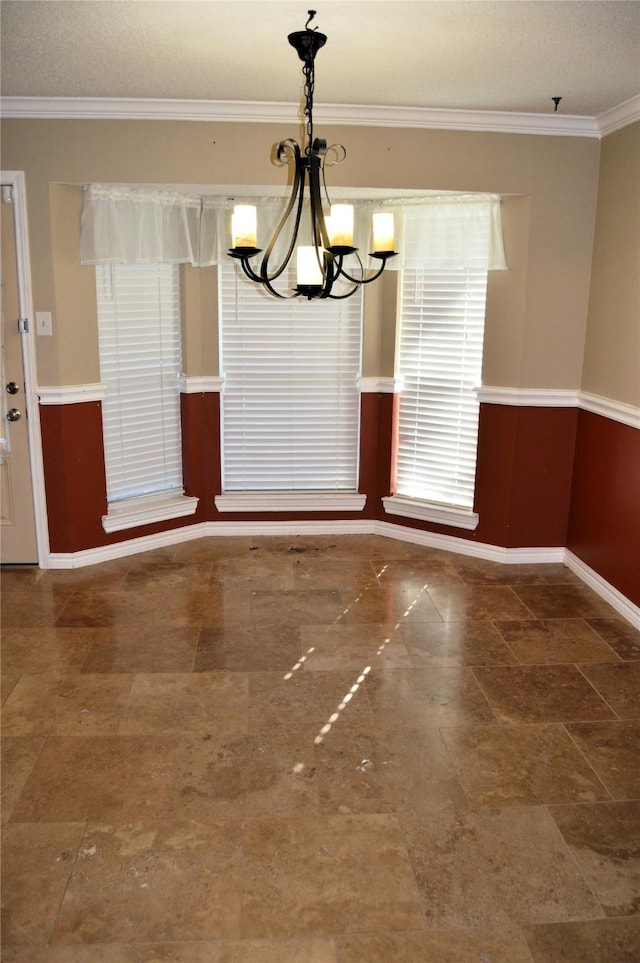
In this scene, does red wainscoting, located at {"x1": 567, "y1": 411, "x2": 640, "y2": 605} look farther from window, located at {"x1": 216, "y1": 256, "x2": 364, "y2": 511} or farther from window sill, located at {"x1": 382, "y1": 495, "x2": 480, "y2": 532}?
window, located at {"x1": 216, "y1": 256, "x2": 364, "y2": 511}

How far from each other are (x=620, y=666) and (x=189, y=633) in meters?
1.95

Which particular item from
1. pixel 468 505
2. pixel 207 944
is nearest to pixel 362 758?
pixel 207 944

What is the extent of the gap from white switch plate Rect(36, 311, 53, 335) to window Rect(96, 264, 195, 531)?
33 cm

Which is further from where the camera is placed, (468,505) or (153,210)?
(468,505)

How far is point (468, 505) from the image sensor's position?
A: 4.75 meters

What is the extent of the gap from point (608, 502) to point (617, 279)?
3.71 feet

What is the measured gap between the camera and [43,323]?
4117 mm

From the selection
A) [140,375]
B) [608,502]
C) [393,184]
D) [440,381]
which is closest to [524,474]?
[608,502]

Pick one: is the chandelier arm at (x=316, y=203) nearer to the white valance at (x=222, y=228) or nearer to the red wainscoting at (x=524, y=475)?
the white valance at (x=222, y=228)

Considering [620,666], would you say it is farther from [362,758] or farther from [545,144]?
[545,144]

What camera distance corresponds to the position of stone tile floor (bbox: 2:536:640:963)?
6.71 feet

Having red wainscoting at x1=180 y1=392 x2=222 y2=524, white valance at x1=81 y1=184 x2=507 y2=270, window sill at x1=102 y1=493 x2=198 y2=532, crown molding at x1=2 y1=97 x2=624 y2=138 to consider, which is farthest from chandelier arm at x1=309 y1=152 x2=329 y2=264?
window sill at x1=102 y1=493 x2=198 y2=532

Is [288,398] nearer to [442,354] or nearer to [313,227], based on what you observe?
[442,354]

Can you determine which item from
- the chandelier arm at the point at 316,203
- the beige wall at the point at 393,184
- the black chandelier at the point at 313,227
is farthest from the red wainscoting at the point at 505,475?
the chandelier arm at the point at 316,203
